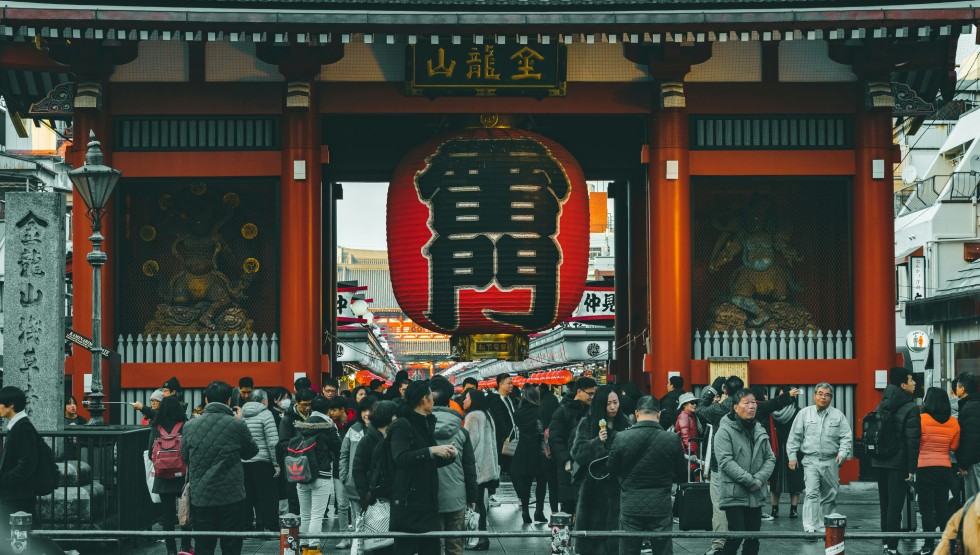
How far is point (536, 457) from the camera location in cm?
1738

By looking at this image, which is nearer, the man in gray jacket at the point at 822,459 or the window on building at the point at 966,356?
the man in gray jacket at the point at 822,459

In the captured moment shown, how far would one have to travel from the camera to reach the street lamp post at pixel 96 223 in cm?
1577

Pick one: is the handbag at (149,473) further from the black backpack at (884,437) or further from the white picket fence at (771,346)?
the white picket fence at (771,346)

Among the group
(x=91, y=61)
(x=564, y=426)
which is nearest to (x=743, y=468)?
(x=564, y=426)

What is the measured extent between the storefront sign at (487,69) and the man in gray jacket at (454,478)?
33.1ft

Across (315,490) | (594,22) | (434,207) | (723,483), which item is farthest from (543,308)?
(723,483)

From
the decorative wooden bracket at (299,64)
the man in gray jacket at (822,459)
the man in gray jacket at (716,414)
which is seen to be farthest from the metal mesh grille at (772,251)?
the man in gray jacket at (822,459)

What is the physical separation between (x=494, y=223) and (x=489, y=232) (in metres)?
0.16

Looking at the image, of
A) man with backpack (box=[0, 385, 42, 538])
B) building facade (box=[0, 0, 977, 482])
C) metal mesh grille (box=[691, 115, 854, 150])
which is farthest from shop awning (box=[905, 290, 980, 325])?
man with backpack (box=[0, 385, 42, 538])

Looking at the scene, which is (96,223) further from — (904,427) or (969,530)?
(969,530)

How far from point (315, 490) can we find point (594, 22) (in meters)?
8.38

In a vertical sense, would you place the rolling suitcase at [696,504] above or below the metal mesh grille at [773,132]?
below

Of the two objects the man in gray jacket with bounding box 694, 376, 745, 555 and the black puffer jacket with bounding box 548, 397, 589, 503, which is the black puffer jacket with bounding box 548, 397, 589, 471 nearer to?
the black puffer jacket with bounding box 548, 397, 589, 503

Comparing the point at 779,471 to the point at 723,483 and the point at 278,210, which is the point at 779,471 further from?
the point at 278,210
